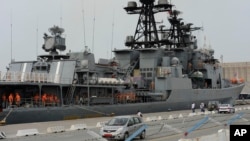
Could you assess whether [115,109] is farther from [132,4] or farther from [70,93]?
[132,4]

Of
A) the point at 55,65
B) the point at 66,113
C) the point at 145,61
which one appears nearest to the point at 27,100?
the point at 66,113

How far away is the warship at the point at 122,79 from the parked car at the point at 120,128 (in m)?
12.1

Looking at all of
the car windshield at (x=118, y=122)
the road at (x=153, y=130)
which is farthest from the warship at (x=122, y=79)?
the car windshield at (x=118, y=122)

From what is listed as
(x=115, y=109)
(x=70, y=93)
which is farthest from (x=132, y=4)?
(x=70, y=93)

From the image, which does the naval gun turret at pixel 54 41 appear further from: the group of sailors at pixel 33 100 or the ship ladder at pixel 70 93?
the group of sailors at pixel 33 100

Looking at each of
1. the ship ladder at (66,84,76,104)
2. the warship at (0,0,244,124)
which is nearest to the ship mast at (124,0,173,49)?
the warship at (0,0,244,124)

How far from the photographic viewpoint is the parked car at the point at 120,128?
16766 mm

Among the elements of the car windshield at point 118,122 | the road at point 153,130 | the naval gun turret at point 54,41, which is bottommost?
the road at point 153,130

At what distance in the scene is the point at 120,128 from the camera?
669 inches

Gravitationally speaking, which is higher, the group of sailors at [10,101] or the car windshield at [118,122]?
the group of sailors at [10,101]

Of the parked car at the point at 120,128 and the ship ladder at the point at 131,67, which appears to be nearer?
the parked car at the point at 120,128

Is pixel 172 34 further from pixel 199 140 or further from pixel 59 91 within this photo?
pixel 199 140

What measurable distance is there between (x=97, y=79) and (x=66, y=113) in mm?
6083

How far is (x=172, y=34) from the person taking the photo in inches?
2424
